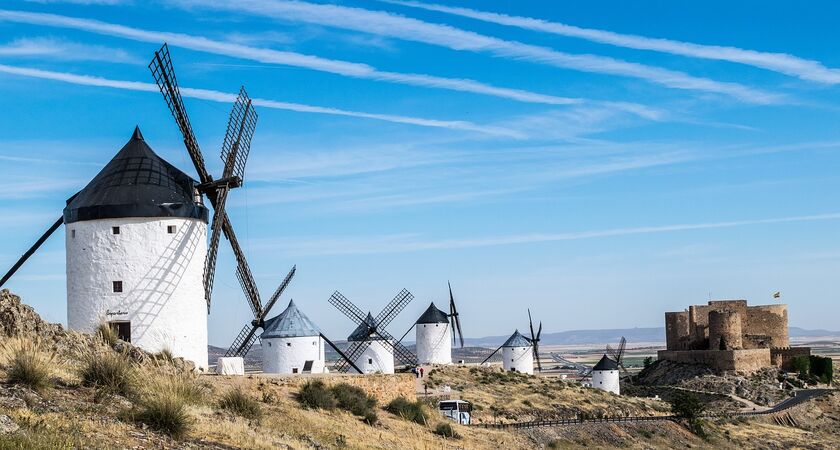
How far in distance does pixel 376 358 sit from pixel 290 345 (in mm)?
10669

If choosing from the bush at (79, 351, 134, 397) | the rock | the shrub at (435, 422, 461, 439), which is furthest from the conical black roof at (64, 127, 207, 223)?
the rock

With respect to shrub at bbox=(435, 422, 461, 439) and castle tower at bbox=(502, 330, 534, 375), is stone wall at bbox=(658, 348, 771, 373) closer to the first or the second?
castle tower at bbox=(502, 330, 534, 375)

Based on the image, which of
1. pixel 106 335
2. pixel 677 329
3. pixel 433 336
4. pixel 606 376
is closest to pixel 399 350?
pixel 433 336

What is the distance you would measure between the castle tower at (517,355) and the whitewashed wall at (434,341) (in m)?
4.29

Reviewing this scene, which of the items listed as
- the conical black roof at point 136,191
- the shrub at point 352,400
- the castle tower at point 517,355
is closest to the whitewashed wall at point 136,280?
the conical black roof at point 136,191

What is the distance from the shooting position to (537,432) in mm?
34406

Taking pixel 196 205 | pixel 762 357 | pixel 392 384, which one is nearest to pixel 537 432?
pixel 392 384

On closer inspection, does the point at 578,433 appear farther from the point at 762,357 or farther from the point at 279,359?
the point at 762,357

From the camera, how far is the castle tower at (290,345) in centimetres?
3944

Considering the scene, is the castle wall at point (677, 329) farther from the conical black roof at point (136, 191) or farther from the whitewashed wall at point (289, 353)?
the conical black roof at point (136, 191)

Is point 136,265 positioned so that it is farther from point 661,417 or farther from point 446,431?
point 661,417

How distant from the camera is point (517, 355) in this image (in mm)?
60500

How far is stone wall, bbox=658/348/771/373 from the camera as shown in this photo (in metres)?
63.2

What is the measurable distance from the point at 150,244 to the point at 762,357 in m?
51.4
